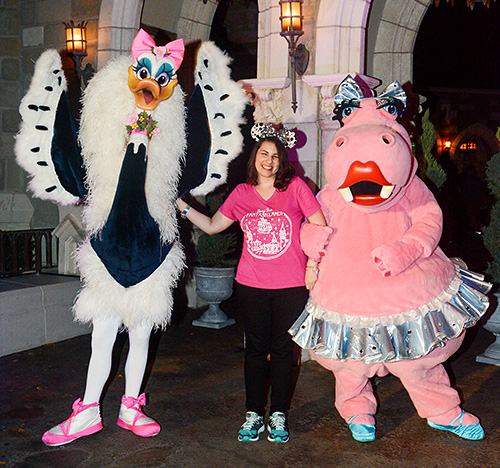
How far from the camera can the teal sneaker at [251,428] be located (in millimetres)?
3304

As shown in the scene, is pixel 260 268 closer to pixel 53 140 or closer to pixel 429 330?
pixel 429 330

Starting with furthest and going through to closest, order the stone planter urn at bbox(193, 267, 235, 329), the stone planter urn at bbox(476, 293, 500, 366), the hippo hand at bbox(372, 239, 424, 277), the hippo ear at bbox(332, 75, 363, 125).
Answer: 1. the stone planter urn at bbox(193, 267, 235, 329)
2. the stone planter urn at bbox(476, 293, 500, 366)
3. the hippo ear at bbox(332, 75, 363, 125)
4. the hippo hand at bbox(372, 239, 424, 277)

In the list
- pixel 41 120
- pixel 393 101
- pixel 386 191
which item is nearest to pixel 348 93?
pixel 393 101

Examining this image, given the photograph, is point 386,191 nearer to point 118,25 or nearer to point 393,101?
point 393,101

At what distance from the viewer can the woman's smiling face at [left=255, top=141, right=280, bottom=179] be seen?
10.7 ft

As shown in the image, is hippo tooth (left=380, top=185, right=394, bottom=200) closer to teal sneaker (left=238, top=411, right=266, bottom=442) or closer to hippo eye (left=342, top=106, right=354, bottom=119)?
hippo eye (left=342, top=106, right=354, bottom=119)

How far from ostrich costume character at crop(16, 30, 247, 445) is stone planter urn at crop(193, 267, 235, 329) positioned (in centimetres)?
250

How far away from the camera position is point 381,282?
3.09 metres

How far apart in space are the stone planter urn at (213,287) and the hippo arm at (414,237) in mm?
2954

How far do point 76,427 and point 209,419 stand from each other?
823mm

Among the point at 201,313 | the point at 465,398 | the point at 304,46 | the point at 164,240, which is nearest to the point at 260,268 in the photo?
the point at 164,240

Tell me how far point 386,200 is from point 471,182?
26.0 ft

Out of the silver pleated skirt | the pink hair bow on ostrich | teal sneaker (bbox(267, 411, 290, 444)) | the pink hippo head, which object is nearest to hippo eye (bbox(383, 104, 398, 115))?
the pink hippo head

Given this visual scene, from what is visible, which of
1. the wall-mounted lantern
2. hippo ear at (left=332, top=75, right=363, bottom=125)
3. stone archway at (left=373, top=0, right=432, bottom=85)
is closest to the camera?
hippo ear at (left=332, top=75, right=363, bottom=125)
